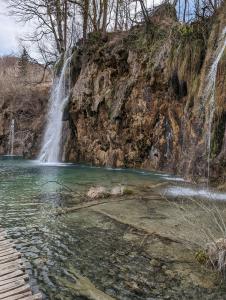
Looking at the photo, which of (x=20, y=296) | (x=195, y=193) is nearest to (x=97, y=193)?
(x=195, y=193)

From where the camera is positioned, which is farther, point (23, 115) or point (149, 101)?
point (23, 115)

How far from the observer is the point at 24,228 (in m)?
6.02

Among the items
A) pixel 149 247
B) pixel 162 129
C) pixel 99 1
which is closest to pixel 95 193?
pixel 149 247

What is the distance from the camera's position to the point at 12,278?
3545mm

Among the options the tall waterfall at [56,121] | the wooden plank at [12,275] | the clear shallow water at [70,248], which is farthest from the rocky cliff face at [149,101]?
the wooden plank at [12,275]

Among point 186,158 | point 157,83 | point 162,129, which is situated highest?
point 157,83

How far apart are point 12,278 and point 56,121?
19.0 meters

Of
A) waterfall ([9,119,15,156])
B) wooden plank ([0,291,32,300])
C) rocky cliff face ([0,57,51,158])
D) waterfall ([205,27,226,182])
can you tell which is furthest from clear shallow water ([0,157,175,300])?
waterfall ([9,119,15,156])

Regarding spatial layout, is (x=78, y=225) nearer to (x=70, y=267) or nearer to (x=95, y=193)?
(x=70, y=267)

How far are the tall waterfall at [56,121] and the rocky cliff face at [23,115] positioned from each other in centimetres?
208

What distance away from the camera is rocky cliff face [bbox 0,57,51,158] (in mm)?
25016

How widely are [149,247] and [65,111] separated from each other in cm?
1640

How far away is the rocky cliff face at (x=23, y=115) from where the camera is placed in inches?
985

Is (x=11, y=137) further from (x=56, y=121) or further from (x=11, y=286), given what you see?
(x=11, y=286)
